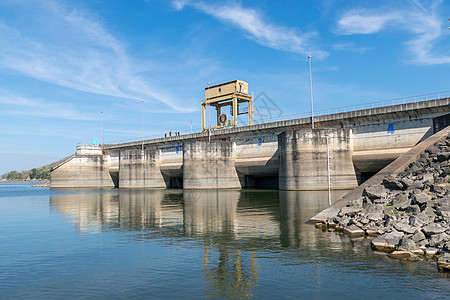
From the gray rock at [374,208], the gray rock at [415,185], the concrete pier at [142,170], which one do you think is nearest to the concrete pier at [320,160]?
the gray rock at [415,185]

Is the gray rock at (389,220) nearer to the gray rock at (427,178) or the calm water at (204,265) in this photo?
the calm water at (204,265)

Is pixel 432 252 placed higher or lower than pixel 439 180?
lower

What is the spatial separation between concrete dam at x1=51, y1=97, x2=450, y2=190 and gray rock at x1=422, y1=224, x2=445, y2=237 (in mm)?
14579

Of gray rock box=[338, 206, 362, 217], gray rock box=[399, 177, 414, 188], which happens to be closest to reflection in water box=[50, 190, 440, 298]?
gray rock box=[338, 206, 362, 217]

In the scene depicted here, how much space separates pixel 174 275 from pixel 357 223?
10.2 meters

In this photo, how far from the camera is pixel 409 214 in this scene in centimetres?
1680

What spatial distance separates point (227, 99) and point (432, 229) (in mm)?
54515

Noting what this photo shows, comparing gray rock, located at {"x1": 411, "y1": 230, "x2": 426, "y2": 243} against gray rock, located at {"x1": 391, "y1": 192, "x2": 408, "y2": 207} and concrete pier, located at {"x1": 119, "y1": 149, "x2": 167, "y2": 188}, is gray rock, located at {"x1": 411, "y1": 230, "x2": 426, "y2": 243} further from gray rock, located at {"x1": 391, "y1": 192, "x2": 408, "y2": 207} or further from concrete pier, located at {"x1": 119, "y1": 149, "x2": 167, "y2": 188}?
concrete pier, located at {"x1": 119, "y1": 149, "x2": 167, "y2": 188}

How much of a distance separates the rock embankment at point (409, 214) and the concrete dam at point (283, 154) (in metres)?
8.16

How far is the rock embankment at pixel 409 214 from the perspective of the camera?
42.8 ft

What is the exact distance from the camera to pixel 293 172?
4638cm

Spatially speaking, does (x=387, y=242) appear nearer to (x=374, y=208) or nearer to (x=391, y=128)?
(x=374, y=208)

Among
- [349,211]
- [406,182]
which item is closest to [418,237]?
[349,211]

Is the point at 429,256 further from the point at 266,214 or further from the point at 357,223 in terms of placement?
the point at 266,214
